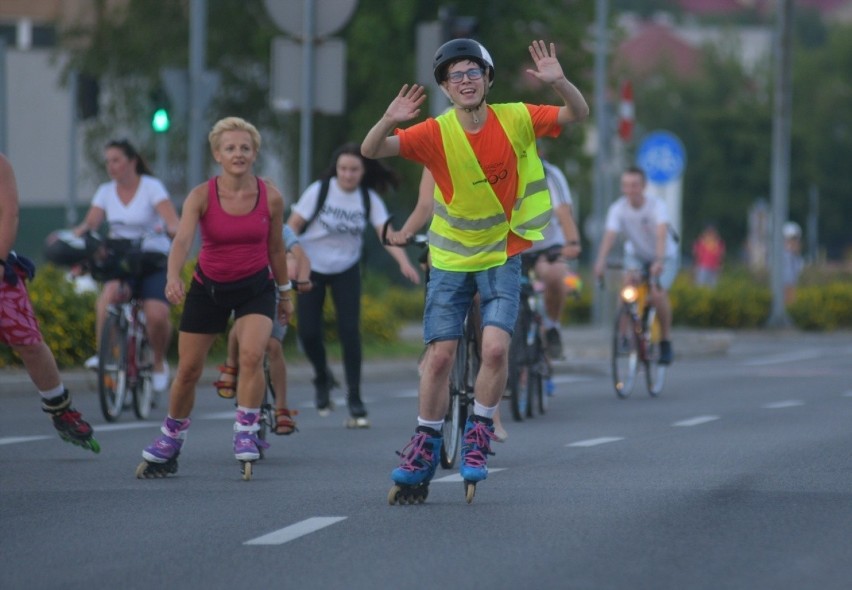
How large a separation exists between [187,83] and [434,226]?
42.6 feet

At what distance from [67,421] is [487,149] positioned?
2859 millimetres

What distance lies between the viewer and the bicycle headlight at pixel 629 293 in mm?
15930

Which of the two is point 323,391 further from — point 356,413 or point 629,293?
point 629,293

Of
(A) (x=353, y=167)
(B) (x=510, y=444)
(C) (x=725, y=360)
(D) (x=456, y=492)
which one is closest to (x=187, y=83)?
(C) (x=725, y=360)

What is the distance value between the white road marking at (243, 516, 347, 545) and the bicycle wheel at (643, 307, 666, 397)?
8248 mm

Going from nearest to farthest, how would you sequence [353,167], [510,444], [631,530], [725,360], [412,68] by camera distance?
[631,530] → [510,444] → [353,167] → [725,360] → [412,68]

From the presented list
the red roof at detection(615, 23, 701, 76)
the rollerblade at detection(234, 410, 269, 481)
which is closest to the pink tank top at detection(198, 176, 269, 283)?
the rollerblade at detection(234, 410, 269, 481)

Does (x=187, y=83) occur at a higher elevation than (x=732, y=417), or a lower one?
higher

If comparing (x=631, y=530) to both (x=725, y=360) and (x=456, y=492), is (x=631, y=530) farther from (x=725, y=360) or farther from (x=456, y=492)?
(x=725, y=360)

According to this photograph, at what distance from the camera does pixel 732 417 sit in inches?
527

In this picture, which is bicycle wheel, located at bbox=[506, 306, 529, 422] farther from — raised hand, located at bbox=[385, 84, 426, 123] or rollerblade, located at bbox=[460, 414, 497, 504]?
raised hand, located at bbox=[385, 84, 426, 123]

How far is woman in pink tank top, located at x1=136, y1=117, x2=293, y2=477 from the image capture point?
9.32 metres

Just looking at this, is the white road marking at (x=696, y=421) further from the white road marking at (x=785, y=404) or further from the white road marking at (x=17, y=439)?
the white road marking at (x=17, y=439)

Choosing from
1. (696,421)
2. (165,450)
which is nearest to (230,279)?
(165,450)
